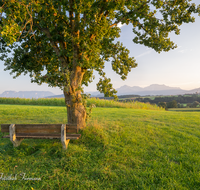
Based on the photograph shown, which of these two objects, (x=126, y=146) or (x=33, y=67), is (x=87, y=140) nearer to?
(x=126, y=146)

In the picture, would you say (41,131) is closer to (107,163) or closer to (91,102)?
(107,163)

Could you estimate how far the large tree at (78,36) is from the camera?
21.9ft

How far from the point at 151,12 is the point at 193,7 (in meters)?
2.12

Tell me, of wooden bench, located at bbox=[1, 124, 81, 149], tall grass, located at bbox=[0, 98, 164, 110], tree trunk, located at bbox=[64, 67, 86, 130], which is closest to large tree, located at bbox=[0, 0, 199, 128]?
tree trunk, located at bbox=[64, 67, 86, 130]

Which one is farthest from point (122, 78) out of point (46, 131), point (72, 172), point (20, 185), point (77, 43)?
point (20, 185)

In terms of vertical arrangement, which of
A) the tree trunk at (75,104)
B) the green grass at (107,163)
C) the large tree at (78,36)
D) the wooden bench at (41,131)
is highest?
the large tree at (78,36)

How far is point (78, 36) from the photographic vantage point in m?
7.39

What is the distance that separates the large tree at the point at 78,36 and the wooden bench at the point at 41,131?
1981 millimetres

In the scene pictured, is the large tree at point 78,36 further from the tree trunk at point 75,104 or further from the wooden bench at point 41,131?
the wooden bench at point 41,131

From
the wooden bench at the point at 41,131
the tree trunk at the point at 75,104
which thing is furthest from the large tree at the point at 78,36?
the wooden bench at the point at 41,131

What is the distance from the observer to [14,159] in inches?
193

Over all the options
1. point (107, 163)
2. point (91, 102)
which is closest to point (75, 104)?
point (107, 163)

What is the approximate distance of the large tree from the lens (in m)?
6.66

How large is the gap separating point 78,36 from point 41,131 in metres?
4.94
